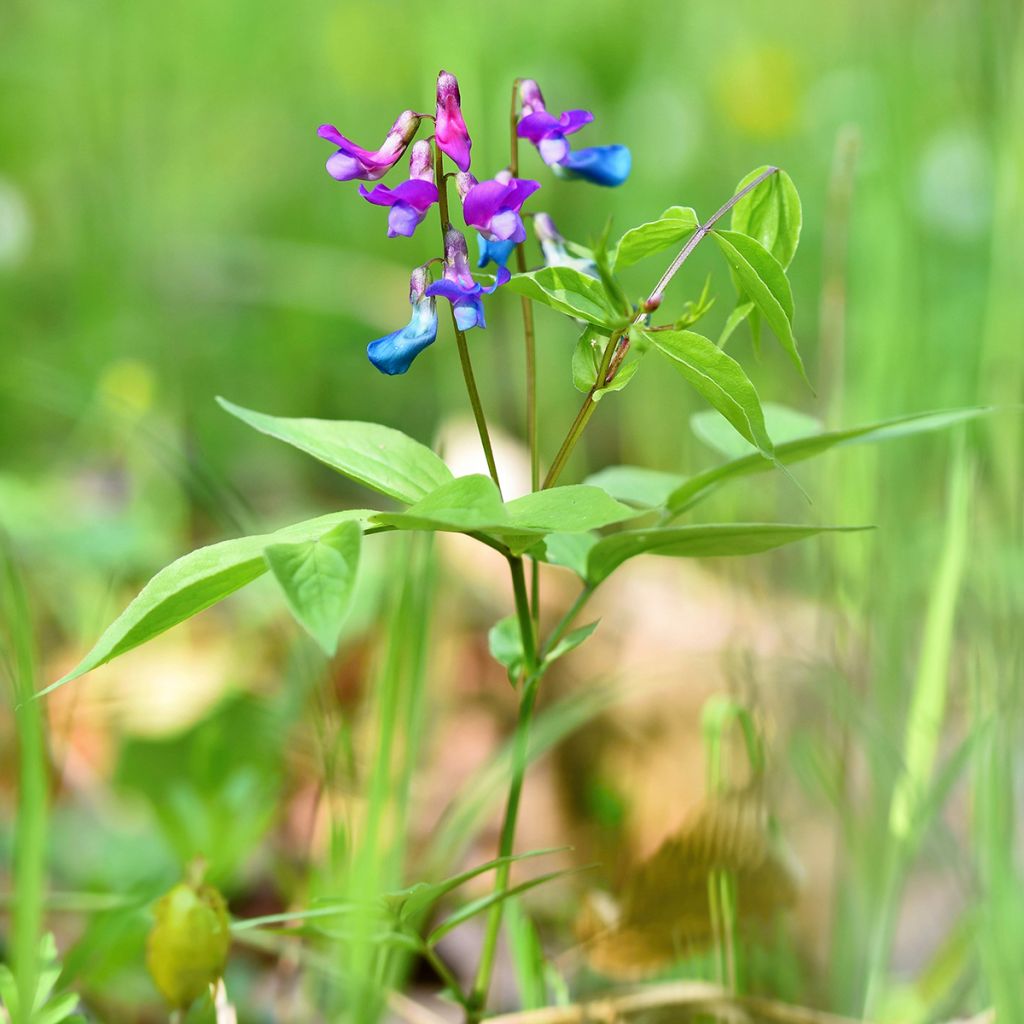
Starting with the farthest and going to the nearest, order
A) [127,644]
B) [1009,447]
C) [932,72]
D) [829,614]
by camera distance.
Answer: [932,72] → [1009,447] → [829,614] → [127,644]

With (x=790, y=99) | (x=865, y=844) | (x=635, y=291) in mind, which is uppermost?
(x=790, y=99)

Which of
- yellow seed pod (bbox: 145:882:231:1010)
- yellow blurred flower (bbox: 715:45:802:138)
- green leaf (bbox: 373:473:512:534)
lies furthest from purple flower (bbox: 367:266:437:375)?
yellow blurred flower (bbox: 715:45:802:138)

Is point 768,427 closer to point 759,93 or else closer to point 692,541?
point 692,541

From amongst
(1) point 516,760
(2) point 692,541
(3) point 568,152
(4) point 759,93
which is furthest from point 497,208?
(4) point 759,93

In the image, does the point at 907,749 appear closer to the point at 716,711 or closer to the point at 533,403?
the point at 716,711

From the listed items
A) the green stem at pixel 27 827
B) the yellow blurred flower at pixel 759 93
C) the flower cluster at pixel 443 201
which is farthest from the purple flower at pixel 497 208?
the yellow blurred flower at pixel 759 93

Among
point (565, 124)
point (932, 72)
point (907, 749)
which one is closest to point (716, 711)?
point (907, 749)
